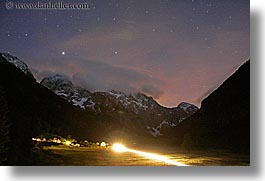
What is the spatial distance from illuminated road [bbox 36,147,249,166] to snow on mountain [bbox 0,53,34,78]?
352 mm

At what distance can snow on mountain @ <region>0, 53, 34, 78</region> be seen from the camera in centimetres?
244

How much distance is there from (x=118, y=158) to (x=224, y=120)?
512 mm

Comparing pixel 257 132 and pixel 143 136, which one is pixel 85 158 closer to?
pixel 143 136

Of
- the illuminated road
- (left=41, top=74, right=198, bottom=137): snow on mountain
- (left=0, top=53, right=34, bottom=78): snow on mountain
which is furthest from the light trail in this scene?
(left=0, top=53, right=34, bottom=78): snow on mountain

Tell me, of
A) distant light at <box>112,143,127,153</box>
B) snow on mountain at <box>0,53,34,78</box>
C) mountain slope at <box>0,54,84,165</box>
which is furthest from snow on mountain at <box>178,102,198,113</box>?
snow on mountain at <box>0,53,34,78</box>

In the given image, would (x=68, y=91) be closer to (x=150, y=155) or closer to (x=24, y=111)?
(x=24, y=111)

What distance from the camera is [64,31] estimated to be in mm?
2482

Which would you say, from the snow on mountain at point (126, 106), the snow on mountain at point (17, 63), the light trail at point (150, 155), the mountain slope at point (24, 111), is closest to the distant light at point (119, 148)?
the light trail at point (150, 155)

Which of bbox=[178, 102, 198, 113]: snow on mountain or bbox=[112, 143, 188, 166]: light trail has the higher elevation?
bbox=[178, 102, 198, 113]: snow on mountain

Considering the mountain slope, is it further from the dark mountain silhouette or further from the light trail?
the dark mountain silhouette

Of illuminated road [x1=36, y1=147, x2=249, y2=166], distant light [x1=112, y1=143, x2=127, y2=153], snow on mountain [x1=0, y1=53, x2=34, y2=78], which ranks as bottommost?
illuminated road [x1=36, y1=147, x2=249, y2=166]

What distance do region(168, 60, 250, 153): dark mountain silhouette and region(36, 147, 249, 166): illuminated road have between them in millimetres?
53

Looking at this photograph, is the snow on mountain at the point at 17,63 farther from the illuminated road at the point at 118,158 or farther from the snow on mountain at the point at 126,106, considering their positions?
the illuminated road at the point at 118,158

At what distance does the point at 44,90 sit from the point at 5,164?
0.37 meters
